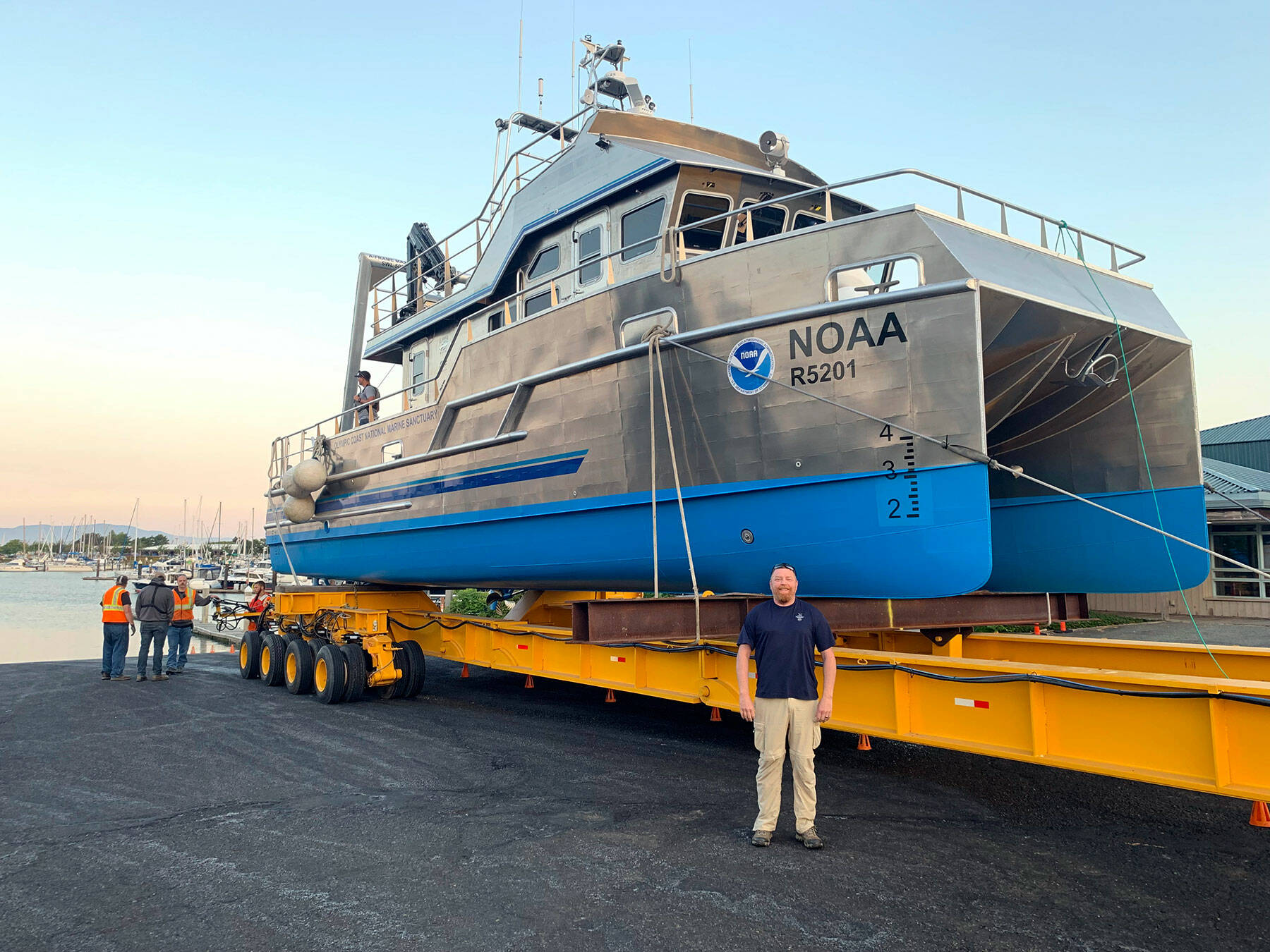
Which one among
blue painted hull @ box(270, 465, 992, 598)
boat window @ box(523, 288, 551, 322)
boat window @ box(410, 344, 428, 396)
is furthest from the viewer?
boat window @ box(410, 344, 428, 396)

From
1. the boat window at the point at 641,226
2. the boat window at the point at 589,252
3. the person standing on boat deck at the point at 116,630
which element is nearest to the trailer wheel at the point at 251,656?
the person standing on boat deck at the point at 116,630

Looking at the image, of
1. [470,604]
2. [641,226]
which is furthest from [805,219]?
[470,604]

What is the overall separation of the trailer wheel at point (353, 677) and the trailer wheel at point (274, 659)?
1.72 meters

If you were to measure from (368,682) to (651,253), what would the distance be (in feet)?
17.5

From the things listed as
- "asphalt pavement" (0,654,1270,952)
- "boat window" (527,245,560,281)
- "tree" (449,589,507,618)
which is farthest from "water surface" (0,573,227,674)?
"boat window" (527,245,560,281)

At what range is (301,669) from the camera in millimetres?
9234

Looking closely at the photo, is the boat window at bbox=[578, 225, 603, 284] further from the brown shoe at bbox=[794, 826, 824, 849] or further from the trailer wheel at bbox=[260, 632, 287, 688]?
the trailer wheel at bbox=[260, 632, 287, 688]

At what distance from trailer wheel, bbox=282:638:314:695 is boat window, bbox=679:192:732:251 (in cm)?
610

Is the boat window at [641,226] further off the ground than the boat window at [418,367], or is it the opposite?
the boat window at [641,226]

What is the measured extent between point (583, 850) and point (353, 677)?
5.18m

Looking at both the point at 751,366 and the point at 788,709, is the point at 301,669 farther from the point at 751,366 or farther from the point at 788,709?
the point at 788,709

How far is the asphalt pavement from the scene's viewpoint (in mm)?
3355

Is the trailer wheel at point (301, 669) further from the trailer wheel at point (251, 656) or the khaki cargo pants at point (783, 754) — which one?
the khaki cargo pants at point (783, 754)

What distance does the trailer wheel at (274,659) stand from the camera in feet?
32.9
